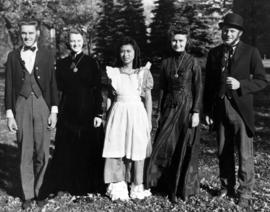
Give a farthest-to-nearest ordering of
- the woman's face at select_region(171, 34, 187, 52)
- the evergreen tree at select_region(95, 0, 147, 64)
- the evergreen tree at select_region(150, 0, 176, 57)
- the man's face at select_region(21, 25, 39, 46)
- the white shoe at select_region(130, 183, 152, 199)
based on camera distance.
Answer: the evergreen tree at select_region(95, 0, 147, 64) < the evergreen tree at select_region(150, 0, 176, 57) < the white shoe at select_region(130, 183, 152, 199) < the woman's face at select_region(171, 34, 187, 52) < the man's face at select_region(21, 25, 39, 46)

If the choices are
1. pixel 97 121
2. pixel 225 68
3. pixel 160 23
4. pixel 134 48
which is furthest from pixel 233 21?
pixel 160 23

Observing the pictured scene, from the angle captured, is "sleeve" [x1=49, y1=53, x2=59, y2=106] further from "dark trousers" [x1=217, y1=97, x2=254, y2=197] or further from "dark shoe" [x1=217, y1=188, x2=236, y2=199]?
"dark shoe" [x1=217, y1=188, x2=236, y2=199]

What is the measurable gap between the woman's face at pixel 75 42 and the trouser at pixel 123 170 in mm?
1546

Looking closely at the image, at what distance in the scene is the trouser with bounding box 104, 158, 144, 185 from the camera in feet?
18.1

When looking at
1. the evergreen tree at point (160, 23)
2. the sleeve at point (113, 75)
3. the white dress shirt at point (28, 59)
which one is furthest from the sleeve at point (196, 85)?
→ the evergreen tree at point (160, 23)

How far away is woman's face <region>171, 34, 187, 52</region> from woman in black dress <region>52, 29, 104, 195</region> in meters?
1.10

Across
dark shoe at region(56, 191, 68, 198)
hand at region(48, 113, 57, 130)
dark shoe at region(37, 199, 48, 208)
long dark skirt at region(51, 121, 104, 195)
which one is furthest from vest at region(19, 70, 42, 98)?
dark shoe at region(56, 191, 68, 198)

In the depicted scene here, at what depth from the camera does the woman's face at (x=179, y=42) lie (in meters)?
5.19

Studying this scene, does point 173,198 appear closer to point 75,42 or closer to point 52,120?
point 52,120

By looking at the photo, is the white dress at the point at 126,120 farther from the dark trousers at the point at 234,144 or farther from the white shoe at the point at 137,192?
the dark trousers at the point at 234,144

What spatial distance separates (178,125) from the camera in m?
5.46

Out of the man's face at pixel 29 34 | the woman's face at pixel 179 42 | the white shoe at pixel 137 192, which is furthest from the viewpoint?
the white shoe at pixel 137 192

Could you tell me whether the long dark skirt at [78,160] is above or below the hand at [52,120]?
below

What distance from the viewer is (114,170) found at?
5.55 meters
